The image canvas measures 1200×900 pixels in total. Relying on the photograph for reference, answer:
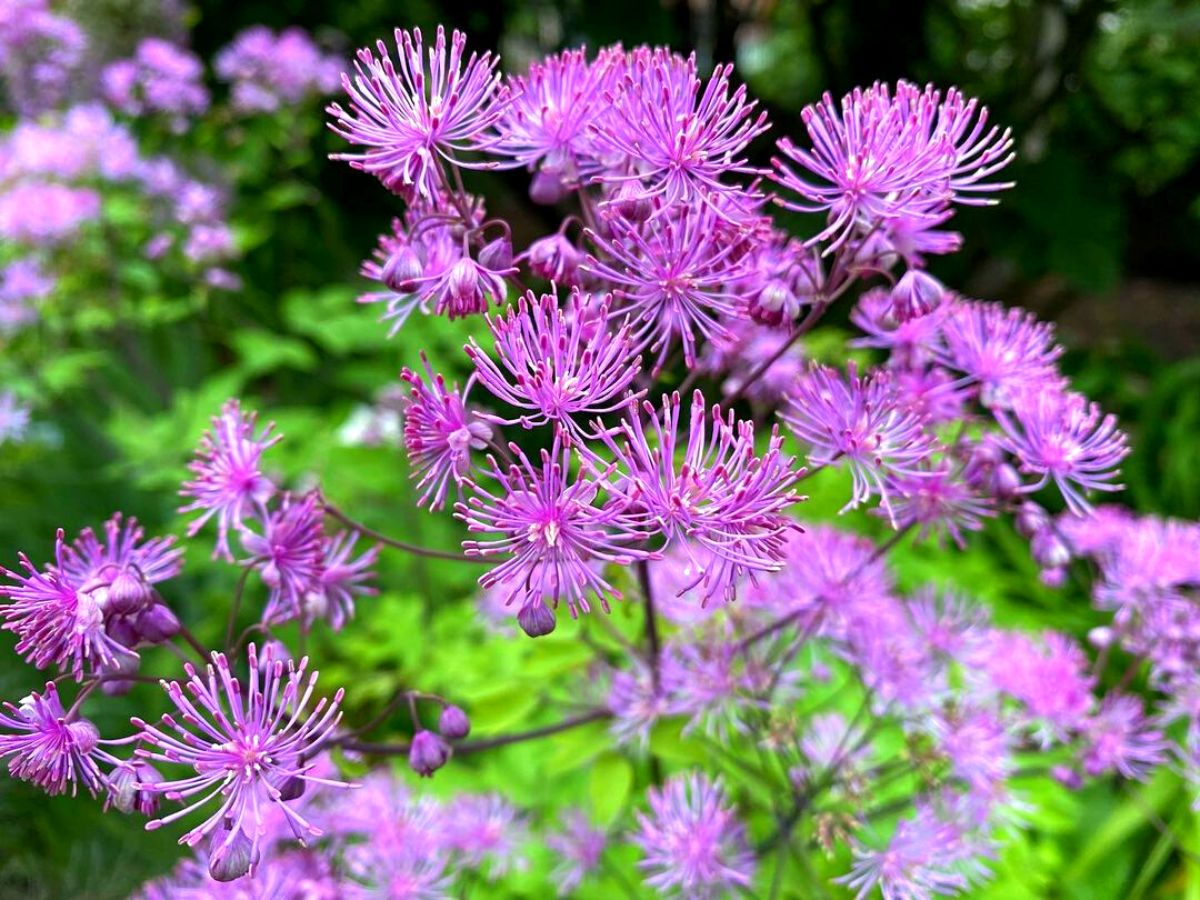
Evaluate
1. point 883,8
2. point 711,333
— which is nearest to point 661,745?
point 711,333

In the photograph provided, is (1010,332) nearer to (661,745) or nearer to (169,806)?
(661,745)

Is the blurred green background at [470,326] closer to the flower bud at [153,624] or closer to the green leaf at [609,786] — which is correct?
the green leaf at [609,786]

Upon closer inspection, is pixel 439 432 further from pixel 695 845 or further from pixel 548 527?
pixel 695 845

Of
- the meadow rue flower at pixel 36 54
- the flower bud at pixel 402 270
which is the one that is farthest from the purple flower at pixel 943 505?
the meadow rue flower at pixel 36 54

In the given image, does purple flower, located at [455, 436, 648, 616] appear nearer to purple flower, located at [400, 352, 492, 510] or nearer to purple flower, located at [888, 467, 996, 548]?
purple flower, located at [400, 352, 492, 510]

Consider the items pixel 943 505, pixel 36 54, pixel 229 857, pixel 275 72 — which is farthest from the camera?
pixel 36 54

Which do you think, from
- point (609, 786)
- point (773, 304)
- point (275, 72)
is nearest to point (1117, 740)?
point (609, 786)

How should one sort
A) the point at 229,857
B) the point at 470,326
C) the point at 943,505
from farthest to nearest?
the point at 470,326 < the point at 943,505 < the point at 229,857
